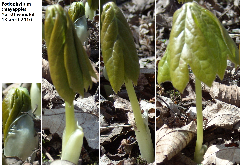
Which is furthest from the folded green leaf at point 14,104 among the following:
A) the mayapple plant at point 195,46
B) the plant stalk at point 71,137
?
the mayapple plant at point 195,46

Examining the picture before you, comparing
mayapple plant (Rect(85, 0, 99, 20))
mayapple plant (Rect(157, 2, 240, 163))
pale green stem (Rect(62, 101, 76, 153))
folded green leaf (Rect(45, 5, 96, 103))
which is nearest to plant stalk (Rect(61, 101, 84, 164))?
pale green stem (Rect(62, 101, 76, 153))

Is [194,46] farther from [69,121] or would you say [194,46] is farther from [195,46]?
[69,121]

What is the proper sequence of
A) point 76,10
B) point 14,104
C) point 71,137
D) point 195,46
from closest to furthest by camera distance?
point 195,46 < point 71,137 < point 14,104 < point 76,10

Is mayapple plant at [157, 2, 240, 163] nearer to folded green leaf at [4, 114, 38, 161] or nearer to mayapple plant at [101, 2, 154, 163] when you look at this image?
mayapple plant at [101, 2, 154, 163]

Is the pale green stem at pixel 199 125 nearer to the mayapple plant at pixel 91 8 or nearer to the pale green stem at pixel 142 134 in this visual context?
the pale green stem at pixel 142 134

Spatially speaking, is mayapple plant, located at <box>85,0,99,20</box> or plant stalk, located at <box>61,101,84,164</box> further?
mayapple plant, located at <box>85,0,99,20</box>

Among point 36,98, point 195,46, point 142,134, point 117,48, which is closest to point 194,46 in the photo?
point 195,46
